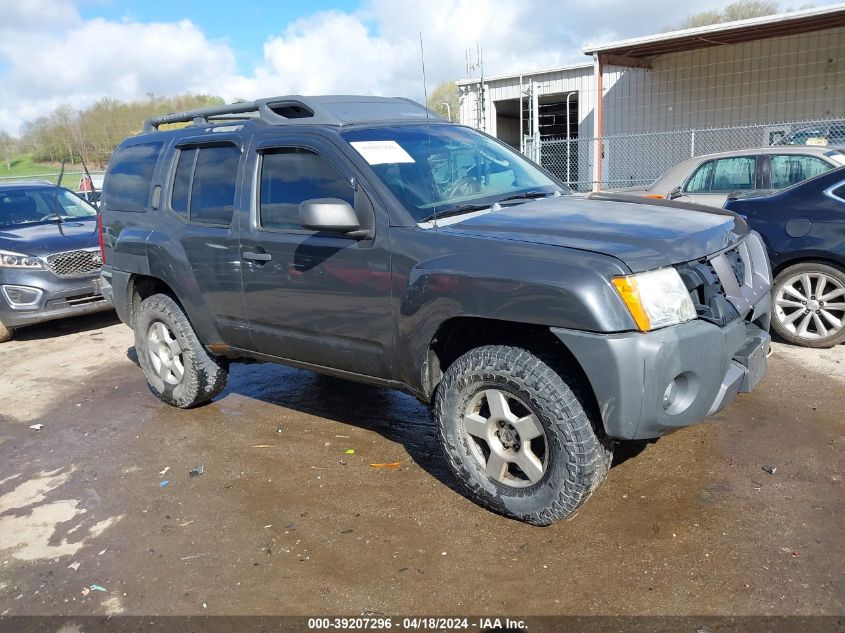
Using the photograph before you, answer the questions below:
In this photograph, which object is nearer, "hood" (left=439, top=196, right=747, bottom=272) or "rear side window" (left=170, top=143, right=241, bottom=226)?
"hood" (left=439, top=196, right=747, bottom=272)

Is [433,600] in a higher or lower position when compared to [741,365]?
lower

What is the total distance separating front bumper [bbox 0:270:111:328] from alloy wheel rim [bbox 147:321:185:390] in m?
2.96

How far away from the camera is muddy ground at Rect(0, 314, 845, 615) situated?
285 cm

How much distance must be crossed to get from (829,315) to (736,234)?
2.66 meters

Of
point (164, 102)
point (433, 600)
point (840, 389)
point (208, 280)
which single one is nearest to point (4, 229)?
point (208, 280)

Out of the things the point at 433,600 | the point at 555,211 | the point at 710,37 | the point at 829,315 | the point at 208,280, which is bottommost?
the point at 433,600

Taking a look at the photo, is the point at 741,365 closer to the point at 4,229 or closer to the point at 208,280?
the point at 208,280

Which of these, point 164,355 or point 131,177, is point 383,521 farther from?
point 131,177

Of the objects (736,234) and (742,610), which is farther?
(736,234)

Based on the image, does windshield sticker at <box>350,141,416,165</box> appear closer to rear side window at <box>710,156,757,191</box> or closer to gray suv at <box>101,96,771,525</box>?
gray suv at <box>101,96,771,525</box>

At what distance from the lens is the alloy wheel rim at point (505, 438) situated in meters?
3.18

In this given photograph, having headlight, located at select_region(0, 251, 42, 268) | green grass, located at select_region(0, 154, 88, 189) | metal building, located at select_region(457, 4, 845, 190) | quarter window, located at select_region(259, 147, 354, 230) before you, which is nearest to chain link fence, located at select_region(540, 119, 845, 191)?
metal building, located at select_region(457, 4, 845, 190)

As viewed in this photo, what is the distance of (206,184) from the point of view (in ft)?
14.9

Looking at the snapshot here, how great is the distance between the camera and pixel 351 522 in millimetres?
3484
